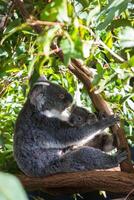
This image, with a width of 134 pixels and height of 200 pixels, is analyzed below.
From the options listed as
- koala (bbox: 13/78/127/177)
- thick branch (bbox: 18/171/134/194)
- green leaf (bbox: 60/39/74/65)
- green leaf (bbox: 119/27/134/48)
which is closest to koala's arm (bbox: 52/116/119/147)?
koala (bbox: 13/78/127/177)

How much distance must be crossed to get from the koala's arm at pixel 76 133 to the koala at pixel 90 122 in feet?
0.10

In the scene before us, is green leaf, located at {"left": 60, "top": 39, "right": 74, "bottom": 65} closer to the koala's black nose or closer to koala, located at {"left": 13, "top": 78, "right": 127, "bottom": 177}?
koala, located at {"left": 13, "top": 78, "right": 127, "bottom": 177}

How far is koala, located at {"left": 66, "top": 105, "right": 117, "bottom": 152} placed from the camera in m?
1.65

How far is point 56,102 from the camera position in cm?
186

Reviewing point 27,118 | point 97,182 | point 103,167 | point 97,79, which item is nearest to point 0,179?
point 97,79

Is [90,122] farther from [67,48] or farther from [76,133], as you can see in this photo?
[67,48]

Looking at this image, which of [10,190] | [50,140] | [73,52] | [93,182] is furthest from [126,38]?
[50,140]

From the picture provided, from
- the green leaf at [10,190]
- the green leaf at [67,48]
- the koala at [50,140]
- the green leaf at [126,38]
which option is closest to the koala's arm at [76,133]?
the koala at [50,140]

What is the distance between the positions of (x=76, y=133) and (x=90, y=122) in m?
0.07

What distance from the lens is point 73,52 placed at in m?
0.46

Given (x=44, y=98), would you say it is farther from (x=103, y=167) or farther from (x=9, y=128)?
(x=103, y=167)

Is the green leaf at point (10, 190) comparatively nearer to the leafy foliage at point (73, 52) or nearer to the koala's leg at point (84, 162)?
the leafy foliage at point (73, 52)

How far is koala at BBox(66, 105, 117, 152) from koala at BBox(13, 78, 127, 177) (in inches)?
1.5

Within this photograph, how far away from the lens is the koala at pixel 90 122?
165cm
